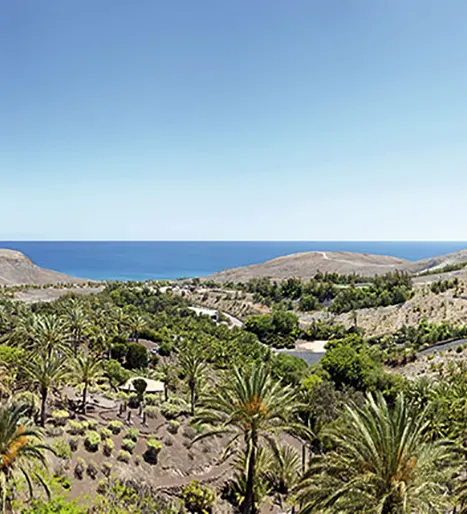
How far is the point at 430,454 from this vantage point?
15312 mm

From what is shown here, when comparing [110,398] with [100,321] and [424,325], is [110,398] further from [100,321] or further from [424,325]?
[424,325]

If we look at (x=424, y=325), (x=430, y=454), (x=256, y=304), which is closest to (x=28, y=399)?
(x=430, y=454)

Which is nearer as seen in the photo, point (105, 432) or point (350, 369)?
point (105, 432)

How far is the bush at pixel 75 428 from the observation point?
28531 mm

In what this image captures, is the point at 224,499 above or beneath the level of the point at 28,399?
beneath

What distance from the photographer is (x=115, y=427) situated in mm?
30703

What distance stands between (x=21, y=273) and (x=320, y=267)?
4657 inches

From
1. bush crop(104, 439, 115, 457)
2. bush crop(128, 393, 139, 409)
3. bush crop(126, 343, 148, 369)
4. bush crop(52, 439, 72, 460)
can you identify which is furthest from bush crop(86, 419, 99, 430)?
bush crop(126, 343, 148, 369)

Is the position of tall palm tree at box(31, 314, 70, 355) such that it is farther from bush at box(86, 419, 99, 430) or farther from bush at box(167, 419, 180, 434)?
bush at box(167, 419, 180, 434)

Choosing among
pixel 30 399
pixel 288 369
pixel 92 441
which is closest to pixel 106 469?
pixel 92 441

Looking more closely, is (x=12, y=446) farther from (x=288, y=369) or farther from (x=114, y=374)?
(x=288, y=369)

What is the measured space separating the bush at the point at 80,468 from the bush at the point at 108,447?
224cm

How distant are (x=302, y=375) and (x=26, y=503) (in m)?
36.9

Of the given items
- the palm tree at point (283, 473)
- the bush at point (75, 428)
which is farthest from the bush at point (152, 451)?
the palm tree at point (283, 473)
